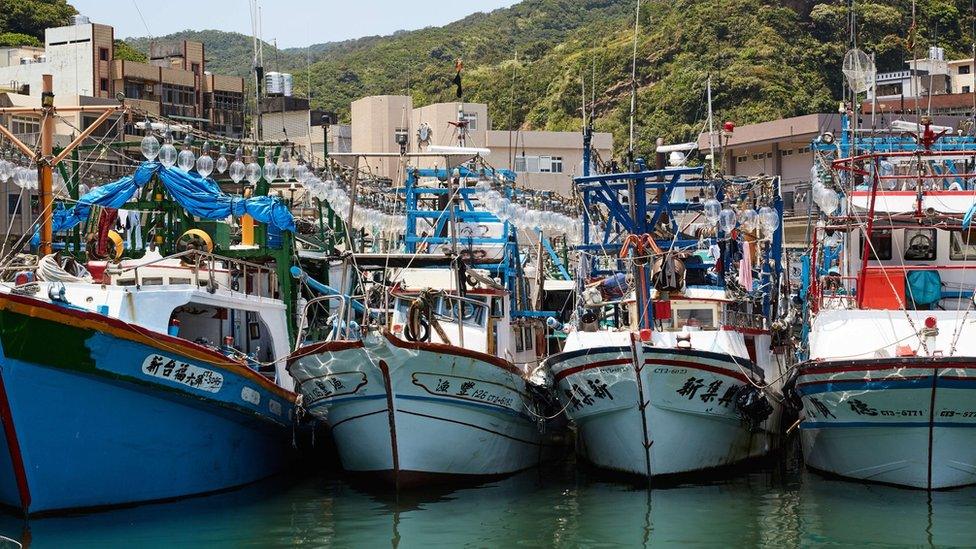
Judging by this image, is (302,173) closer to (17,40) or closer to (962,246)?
(962,246)

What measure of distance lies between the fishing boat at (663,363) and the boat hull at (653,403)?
0.01m

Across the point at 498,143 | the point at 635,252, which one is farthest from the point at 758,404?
the point at 498,143

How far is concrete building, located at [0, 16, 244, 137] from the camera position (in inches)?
2103

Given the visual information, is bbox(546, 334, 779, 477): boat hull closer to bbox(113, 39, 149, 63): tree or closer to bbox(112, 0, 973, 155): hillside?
bbox(112, 0, 973, 155): hillside

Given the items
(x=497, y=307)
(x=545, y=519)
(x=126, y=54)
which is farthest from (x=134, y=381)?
(x=126, y=54)

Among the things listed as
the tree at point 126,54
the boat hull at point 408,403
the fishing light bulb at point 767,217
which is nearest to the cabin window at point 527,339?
the boat hull at point 408,403

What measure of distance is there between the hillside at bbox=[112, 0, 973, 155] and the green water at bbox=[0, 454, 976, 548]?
34.1 meters

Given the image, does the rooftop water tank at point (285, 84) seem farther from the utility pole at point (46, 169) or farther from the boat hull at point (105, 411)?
Answer: the boat hull at point (105, 411)

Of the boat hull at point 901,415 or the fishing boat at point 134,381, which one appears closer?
the fishing boat at point 134,381

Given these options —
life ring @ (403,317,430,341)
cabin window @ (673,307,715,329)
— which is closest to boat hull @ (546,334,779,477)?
cabin window @ (673,307,715,329)

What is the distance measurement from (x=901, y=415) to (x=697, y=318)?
364cm

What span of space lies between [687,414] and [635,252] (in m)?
2.63

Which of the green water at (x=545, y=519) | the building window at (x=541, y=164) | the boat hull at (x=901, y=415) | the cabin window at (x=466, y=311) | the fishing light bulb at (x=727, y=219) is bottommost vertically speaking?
the green water at (x=545, y=519)

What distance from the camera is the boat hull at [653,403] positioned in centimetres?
1867
